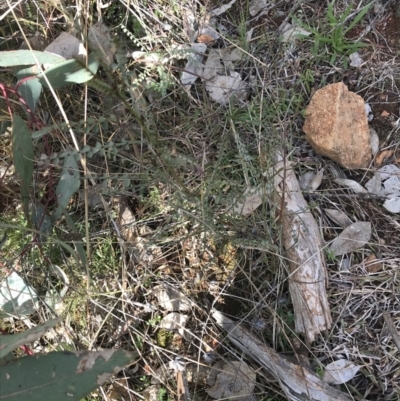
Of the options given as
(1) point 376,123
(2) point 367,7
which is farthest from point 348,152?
(2) point 367,7

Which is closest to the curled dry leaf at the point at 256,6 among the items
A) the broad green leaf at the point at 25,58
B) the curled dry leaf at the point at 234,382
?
the broad green leaf at the point at 25,58

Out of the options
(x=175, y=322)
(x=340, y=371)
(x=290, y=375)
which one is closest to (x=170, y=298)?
(x=175, y=322)

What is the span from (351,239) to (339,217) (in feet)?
0.27

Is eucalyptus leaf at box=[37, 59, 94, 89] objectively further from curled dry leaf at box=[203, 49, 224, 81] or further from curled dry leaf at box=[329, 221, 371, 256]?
curled dry leaf at box=[329, 221, 371, 256]

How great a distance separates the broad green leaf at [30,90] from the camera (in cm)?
146

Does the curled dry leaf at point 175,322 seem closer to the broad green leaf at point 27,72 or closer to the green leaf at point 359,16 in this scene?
Result: the broad green leaf at point 27,72

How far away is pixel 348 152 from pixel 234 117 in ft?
1.27

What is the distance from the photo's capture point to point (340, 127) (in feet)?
4.97

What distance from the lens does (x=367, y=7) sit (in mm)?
1604

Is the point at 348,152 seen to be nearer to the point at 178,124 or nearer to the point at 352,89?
the point at 352,89

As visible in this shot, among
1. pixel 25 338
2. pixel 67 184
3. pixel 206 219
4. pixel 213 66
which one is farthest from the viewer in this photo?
pixel 213 66

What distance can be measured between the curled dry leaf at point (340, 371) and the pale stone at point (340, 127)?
2.03ft

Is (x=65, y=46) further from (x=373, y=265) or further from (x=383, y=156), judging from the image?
(x=373, y=265)

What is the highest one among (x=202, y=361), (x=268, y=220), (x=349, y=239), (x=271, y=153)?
Result: (x=271, y=153)
